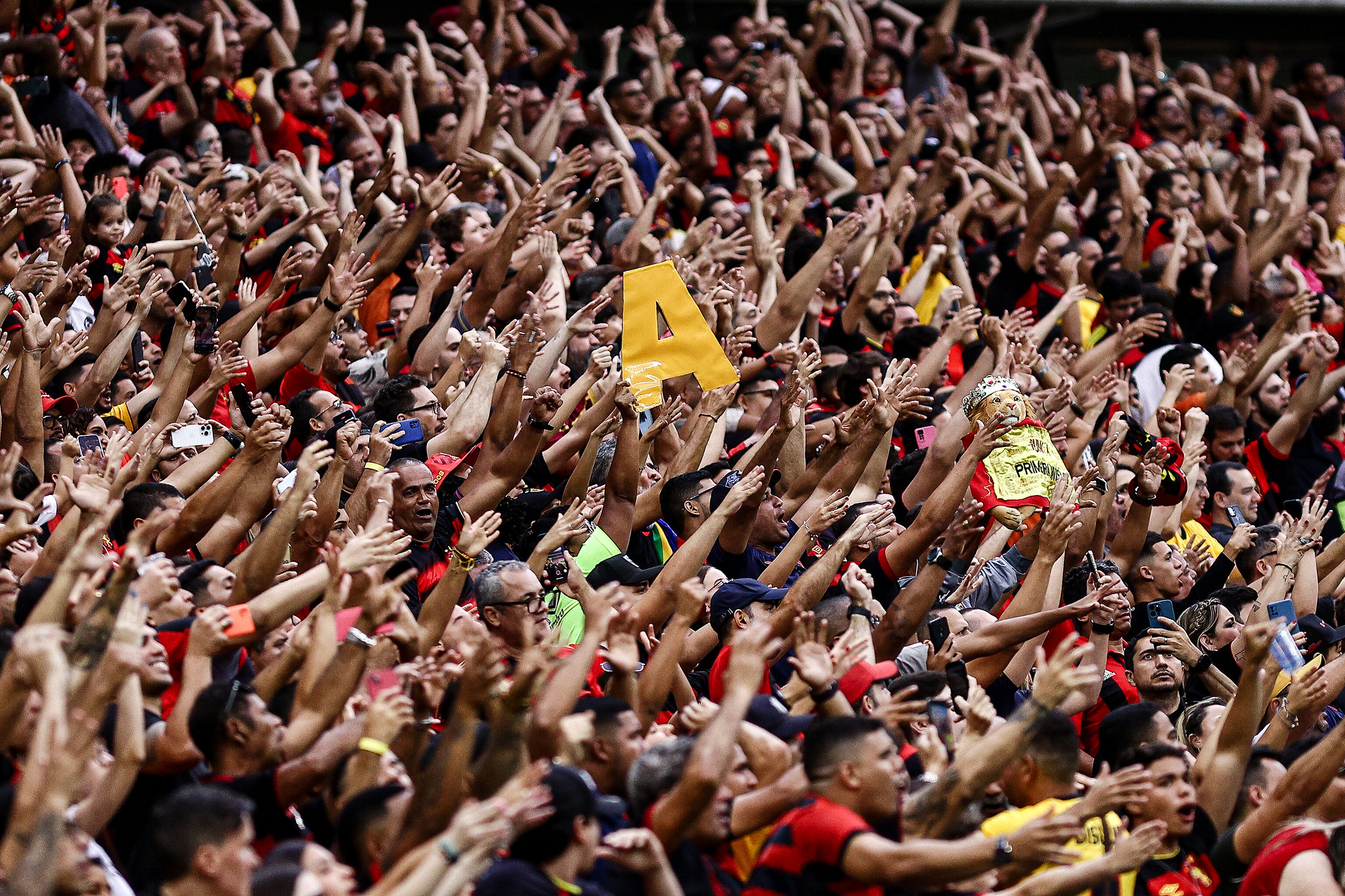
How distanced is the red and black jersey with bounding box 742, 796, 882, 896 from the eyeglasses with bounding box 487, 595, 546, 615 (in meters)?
1.75

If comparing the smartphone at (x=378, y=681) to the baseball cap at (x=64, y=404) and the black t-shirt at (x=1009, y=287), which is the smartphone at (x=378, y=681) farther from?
the black t-shirt at (x=1009, y=287)

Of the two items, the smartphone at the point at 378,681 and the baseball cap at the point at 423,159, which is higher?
the smartphone at the point at 378,681

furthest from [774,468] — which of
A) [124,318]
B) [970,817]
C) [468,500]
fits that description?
[970,817]

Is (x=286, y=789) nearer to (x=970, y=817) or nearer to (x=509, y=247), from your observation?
(x=970, y=817)

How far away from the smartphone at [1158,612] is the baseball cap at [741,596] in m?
2.09

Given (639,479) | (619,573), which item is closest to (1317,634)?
(639,479)

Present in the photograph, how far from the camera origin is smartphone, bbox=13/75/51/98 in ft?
32.2

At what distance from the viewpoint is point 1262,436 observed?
9.80 metres

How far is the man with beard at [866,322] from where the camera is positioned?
9883mm

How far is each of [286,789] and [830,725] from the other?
1418mm

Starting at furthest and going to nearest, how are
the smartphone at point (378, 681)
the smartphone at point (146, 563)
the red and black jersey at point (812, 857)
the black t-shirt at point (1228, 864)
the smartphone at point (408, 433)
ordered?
the smartphone at point (408, 433) < the black t-shirt at point (1228, 864) < the smartphone at point (378, 681) < the smartphone at point (146, 563) < the red and black jersey at point (812, 857)

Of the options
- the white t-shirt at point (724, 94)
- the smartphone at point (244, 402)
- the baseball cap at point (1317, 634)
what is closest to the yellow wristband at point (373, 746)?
the smartphone at point (244, 402)

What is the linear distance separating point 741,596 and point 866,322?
4403mm

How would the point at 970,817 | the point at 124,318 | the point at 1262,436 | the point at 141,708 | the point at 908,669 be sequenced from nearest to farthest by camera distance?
the point at 141,708
the point at 970,817
the point at 908,669
the point at 124,318
the point at 1262,436
